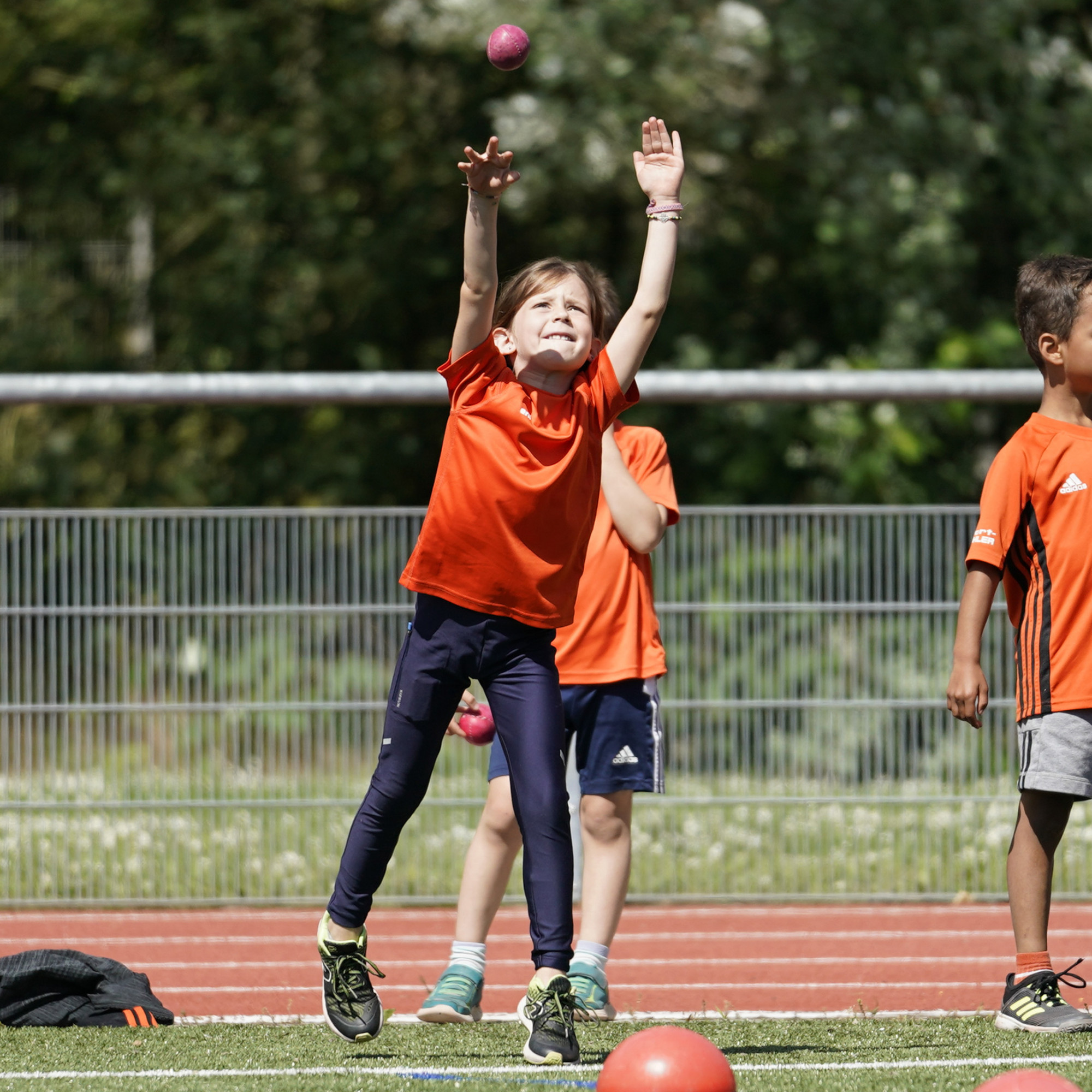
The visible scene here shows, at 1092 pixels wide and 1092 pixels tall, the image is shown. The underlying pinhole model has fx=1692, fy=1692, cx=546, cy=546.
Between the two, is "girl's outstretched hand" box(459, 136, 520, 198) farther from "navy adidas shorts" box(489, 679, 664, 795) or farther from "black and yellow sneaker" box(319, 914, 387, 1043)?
"black and yellow sneaker" box(319, 914, 387, 1043)

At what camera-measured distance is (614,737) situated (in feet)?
15.6

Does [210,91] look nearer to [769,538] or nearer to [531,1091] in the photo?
[769,538]

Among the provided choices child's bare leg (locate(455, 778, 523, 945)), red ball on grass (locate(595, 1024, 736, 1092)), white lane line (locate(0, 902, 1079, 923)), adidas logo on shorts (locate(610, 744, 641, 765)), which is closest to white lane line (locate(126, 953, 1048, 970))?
white lane line (locate(0, 902, 1079, 923))

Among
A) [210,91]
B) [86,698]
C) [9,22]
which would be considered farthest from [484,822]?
Result: [9,22]

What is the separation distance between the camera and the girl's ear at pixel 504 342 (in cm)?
407

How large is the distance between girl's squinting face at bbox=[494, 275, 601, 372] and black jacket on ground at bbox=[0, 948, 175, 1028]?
2.06m

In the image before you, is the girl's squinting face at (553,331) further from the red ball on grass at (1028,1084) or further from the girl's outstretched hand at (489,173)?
the red ball on grass at (1028,1084)

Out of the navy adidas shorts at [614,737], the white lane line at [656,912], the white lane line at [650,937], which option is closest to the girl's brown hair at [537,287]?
the navy adidas shorts at [614,737]

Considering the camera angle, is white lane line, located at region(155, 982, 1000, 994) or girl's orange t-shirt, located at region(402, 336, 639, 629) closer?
girl's orange t-shirt, located at region(402, 336, 639, 629)

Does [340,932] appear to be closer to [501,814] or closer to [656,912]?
[501,814]

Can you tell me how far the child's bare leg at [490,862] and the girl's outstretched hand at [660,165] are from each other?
1.70m

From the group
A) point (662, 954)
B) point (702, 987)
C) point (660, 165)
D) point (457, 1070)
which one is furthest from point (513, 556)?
point (662, 954)

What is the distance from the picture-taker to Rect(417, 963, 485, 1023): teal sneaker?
4504mm

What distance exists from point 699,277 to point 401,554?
7.55 metres
